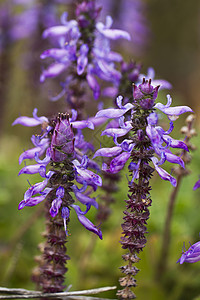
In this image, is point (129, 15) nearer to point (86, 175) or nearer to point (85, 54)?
point (85, 54)

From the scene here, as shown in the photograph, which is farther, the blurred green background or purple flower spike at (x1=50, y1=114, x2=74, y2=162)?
the blurred green background

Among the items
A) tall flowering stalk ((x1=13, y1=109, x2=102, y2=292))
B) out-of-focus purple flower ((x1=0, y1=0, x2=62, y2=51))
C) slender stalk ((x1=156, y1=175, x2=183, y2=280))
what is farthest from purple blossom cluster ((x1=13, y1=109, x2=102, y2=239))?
out-of-focus purple flower ((x1=0, y1=0, x2=62, y2=51))

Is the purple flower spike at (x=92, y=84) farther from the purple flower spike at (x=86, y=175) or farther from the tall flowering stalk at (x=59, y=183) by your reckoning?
the purple flower spike at (x=86, y=175)

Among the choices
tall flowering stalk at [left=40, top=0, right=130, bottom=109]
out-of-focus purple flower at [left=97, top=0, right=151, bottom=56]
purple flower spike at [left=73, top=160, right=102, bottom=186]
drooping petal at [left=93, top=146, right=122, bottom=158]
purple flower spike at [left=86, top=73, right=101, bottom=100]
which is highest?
out-of-focus purple flower at [left=97, top=0, right=151, bottom=56]

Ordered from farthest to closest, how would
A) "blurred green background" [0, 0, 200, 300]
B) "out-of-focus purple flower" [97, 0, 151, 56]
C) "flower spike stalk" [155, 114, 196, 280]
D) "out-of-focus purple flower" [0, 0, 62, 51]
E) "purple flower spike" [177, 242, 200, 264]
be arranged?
"out-of-focus purple flower" [97, 0, 151, 56], "out-of-focus purple flower" [0, 0, 62, 51], "blurred green background" [0, 0, 200, 300], "flower spike stalk" [155, 114, 196, 280], "purple flower spike" [177, 242, 200, 264]

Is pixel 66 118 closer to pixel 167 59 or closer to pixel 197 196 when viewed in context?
pixel 197 196

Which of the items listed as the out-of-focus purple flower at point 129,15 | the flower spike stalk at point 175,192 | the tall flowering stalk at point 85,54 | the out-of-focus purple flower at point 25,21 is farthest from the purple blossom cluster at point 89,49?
the out-of-focus purple flower at point 129,15

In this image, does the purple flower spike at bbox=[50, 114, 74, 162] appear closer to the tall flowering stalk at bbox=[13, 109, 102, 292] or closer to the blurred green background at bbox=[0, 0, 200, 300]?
the tall flowering stalk at bbox=[13, 109, 102, 292]

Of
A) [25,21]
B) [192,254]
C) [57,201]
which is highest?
[25,21]

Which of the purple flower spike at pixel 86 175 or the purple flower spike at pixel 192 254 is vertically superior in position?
the purple flower spike at pixel 86 175

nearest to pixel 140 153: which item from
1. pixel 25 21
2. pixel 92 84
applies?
pixel 92 84

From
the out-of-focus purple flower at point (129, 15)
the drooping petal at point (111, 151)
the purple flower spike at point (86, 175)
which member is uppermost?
the out-of-focus purple flower at point (129, 15)
